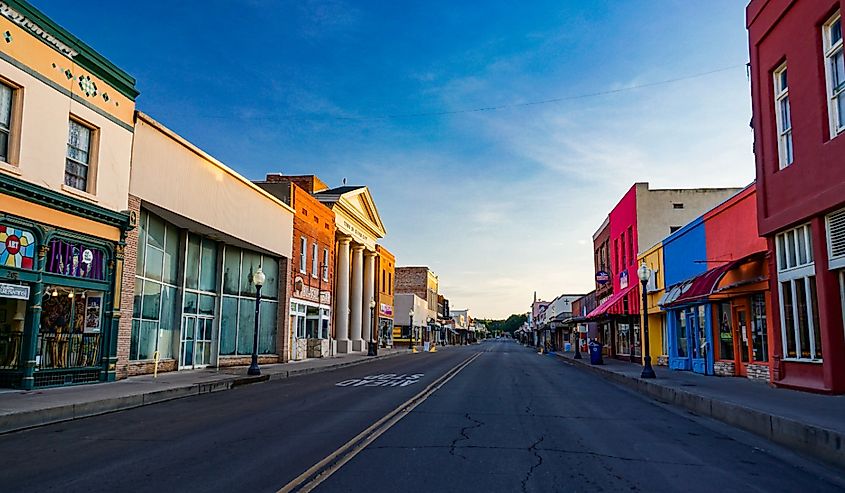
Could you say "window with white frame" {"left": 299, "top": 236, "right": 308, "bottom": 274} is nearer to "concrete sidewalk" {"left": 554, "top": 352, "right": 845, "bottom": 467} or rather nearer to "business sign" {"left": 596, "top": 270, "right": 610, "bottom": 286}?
"business sign" {"left": 596, "top": 270, "right": 610, "bottom": 286}

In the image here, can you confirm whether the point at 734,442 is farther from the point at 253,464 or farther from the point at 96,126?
the point at 96,126

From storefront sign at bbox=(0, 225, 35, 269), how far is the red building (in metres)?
17.8

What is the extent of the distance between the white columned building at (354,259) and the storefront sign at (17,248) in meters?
26.0

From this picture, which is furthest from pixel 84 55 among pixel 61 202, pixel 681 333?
pixel 681 333

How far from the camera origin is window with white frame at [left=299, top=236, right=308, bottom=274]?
34872 mm

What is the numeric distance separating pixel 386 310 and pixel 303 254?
1073 inches

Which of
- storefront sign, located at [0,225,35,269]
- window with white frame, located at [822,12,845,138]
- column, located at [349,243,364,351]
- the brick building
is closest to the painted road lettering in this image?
storefront sign, located at [0,225,35,269]

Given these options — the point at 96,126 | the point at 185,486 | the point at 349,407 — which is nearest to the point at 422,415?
the point at 349,407

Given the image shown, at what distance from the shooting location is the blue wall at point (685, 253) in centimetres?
2340

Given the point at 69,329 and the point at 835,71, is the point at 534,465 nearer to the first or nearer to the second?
the point at 835,71

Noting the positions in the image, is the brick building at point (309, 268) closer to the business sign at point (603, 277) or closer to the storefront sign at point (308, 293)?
the storefront sign at point (308, 293)

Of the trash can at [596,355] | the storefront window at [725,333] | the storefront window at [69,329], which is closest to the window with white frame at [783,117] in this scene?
the storefront window at [725,333]

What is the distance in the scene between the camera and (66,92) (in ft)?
54.2

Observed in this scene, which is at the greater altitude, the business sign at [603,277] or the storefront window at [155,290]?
the business sign at [603,277]
